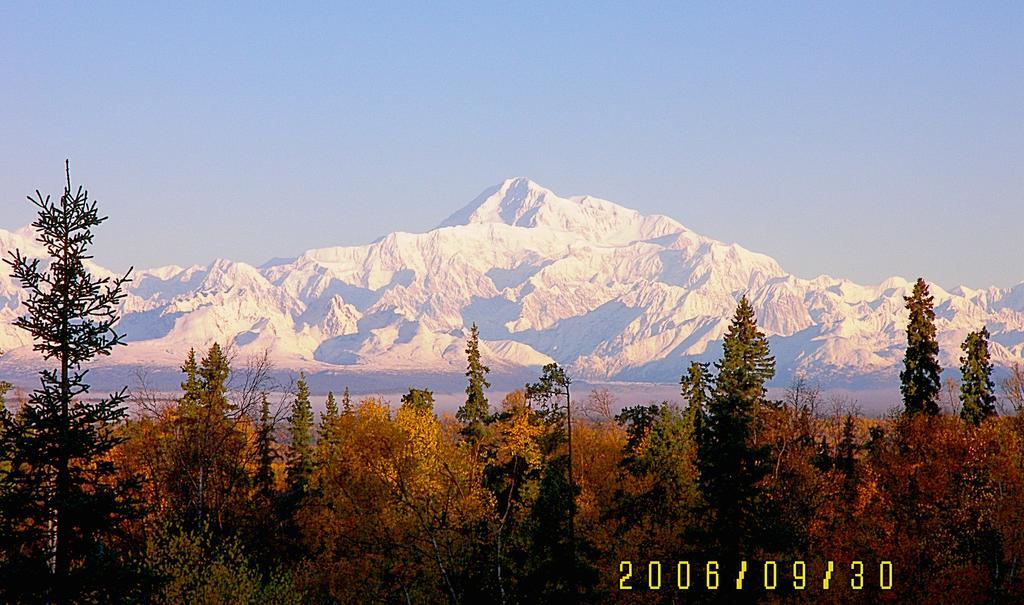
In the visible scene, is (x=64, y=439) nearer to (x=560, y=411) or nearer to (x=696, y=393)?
(x=560, y=411)

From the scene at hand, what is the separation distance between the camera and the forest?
26.3 m

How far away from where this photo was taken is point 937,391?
73.2 m

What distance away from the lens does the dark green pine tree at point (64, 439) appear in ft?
84.5

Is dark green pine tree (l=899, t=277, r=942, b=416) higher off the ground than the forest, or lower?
higher

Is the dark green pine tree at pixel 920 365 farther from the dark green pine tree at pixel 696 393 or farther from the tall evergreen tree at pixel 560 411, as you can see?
the tall evergreen tree at pixel 560 411

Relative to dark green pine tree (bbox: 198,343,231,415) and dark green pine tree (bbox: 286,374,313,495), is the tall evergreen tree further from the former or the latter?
dark green pine tree (bbox: 286,374,313,495)

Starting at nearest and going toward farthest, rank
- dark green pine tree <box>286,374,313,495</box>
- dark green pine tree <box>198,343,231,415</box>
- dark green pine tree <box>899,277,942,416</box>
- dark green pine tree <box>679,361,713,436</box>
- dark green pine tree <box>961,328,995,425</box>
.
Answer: dark green pine tree <box>198,343,231,415</box> < dark green pine tree <box>899,277,942,416</box> < dark green pine tree <box>961,328,995,425</box> < dark green pine tree <box>679,361,713,436</box> < dark green pine tree <box>286,374,313,495</box>

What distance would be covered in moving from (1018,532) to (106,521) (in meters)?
44.5

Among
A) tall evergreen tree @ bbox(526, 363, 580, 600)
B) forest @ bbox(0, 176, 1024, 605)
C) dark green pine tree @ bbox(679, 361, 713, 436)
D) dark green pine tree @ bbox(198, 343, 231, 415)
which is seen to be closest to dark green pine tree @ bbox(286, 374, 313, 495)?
forest @ bbox(0, 176, 1024, 605)

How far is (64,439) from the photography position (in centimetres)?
2600

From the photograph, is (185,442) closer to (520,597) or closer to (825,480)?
(520,597)

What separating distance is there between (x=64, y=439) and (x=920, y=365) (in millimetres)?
60638

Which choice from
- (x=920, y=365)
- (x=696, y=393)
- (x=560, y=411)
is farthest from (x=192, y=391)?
(x=920, y=365)

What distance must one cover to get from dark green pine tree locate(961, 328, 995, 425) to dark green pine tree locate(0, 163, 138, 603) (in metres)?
65.4
